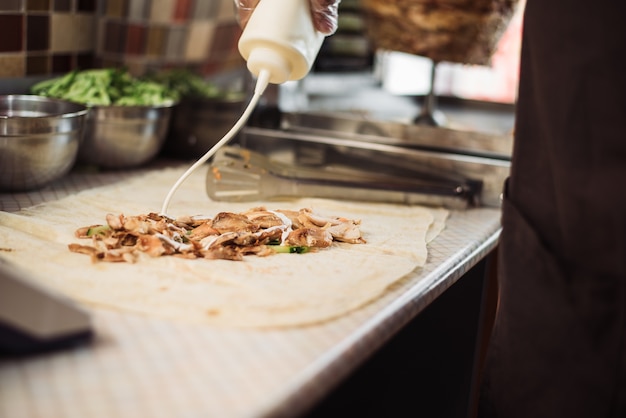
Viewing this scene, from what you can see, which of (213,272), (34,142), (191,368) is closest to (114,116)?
(34,142)

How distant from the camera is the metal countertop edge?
2.59 ft

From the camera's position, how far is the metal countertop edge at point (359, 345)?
79 centimetres

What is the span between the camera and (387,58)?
314 centimetres

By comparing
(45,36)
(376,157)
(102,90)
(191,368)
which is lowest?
(191,368)

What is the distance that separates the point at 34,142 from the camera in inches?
57.6

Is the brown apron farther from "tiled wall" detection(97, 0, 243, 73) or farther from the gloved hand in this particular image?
"tiled wall" detection(97, 0, 243, 73)

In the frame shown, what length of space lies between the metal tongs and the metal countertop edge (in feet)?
1.37

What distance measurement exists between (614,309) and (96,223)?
942 millimetres

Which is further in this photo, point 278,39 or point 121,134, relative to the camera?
point 121,134

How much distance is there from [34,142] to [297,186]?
0.60 m

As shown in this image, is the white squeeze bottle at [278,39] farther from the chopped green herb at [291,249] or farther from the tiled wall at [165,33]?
the tiled wall at [165,33]

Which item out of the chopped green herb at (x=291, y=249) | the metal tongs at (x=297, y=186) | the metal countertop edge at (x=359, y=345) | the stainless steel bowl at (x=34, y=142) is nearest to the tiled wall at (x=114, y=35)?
the stainless steel bowl at (x=34, y=142)

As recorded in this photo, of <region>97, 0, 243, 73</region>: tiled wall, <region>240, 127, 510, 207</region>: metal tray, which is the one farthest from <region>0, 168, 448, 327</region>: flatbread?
<region>97, 0, 243, 73</region>: tiled wall

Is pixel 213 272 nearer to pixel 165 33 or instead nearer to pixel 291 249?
pixel 291 249
